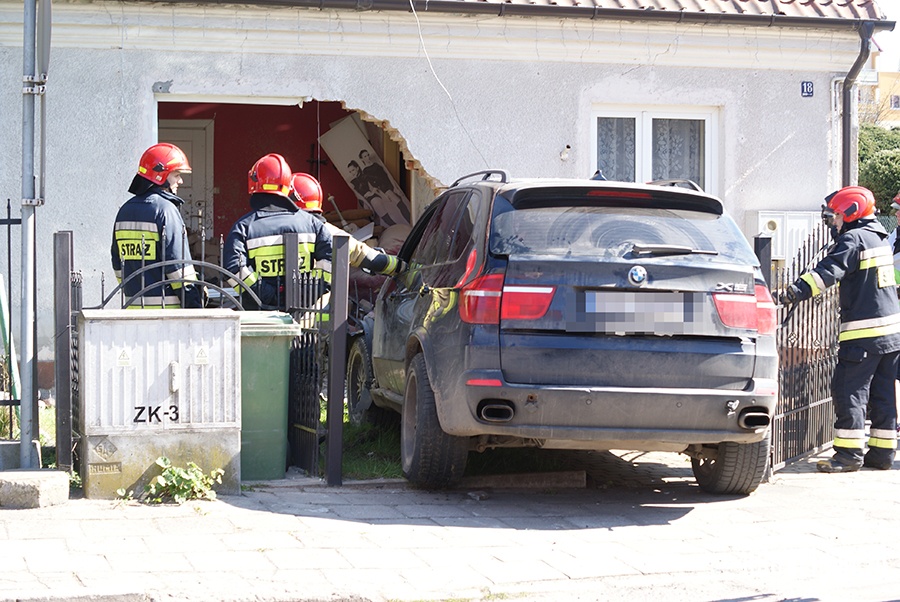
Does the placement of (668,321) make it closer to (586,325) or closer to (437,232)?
(586,325)

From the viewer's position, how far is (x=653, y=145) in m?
12.2

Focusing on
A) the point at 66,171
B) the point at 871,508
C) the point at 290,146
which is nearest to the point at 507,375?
the point at 871,508

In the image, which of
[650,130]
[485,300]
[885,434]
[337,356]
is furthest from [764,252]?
[650,130]

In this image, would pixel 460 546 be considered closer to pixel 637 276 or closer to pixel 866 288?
pixel 637 276

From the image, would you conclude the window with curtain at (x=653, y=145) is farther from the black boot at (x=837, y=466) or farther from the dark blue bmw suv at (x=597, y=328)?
the dark blue bmw suv at (x=597, y=328)

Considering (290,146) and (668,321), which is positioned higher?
(290,146)

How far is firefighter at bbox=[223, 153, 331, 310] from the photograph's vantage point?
8.23 metres

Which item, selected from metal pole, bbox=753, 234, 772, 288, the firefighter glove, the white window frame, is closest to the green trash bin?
metal pole, bbox=753, 234, 772, 288

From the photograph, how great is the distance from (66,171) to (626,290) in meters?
6.34

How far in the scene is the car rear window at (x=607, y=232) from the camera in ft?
20.4

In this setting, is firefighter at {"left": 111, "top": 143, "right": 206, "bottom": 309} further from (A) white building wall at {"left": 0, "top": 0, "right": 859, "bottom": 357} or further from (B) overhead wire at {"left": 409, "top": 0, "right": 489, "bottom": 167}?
(B) overhead wire at {"left": 409, "top": 0, "right": 489, "bottom": 167}

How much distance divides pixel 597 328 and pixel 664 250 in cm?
57

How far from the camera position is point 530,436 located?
240 inches

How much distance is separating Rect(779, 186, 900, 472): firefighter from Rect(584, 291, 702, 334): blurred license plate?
2068mm
